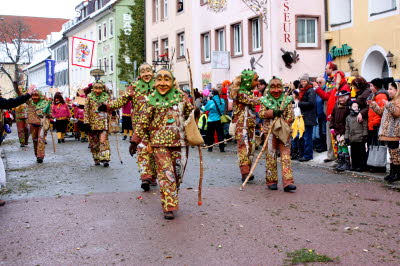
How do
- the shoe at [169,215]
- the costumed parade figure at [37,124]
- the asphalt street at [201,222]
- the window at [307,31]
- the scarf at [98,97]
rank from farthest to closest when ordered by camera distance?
the window at [307,31] < the costumed parade figure at [37,124] < the scarf at [98,97] < the shoe at [169,215] < the asphalt street at [201,222]

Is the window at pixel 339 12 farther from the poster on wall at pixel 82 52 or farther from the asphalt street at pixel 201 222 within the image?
the poster on wall at pixel 82 52

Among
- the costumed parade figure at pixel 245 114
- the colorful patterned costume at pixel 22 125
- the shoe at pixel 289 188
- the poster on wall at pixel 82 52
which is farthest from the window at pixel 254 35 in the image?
the shoe at pixel 289 188

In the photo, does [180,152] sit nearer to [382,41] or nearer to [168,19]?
[382,41]

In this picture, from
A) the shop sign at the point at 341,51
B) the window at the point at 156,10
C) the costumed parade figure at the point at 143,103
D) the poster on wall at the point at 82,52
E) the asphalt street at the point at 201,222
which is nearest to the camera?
the asphalt street at the point at 201,222

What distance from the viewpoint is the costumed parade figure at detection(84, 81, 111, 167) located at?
43.8 feet

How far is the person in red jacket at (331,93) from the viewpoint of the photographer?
12438 mm

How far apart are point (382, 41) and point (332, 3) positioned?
4.62 metres

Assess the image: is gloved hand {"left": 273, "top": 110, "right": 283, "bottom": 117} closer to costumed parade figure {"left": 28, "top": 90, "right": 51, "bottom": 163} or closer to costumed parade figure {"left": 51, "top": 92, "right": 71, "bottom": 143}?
costumed parade figure {"left": 28, "top": 90, "right": 51, "bottom": 163}

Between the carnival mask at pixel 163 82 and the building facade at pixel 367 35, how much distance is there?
13.2 m

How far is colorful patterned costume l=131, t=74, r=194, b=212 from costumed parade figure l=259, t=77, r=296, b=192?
2.20 metres

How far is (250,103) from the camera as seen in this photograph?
412 inches

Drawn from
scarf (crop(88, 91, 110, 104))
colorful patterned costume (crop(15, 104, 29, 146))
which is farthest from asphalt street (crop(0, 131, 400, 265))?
colorful patterned costume (crop(15, 104, 29, 146))

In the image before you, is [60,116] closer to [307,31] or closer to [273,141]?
[307,31]

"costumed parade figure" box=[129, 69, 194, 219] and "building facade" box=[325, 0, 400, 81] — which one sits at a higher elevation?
"building facade" box=[325, 0, 400, 81]
